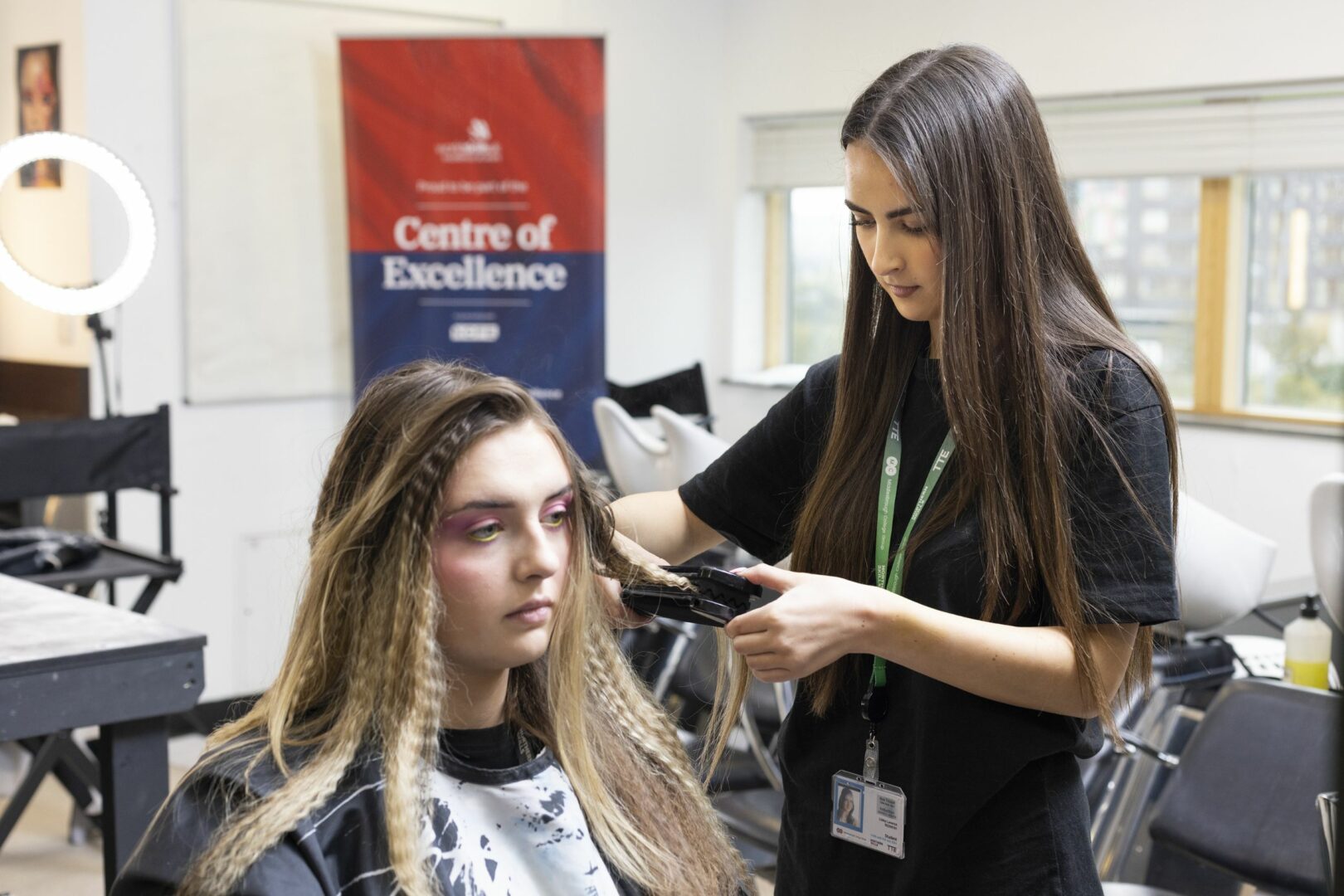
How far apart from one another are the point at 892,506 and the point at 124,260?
1.39 metres

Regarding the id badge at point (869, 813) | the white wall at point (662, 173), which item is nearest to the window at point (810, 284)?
the white wall at point (662, 173)

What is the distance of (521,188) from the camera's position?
4.27m

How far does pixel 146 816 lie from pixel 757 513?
3.64 ft

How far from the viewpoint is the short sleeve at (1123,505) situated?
3.98 ft

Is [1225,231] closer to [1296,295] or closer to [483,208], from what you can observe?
[1296,295]

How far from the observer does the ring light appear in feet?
6.58

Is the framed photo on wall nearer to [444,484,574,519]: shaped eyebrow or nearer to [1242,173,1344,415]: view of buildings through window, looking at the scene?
[444,484,574,519]: shaped eyebrow

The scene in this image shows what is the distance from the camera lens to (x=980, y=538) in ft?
4.16

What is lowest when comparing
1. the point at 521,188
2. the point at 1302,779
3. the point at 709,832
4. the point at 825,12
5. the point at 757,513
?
the point at 1302,779

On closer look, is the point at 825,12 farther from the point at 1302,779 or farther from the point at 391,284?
the point at 1302,779

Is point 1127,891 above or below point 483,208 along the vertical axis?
below

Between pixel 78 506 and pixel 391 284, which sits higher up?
pixel 391 284

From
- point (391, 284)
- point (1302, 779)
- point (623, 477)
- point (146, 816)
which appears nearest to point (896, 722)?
point (1302, 779)

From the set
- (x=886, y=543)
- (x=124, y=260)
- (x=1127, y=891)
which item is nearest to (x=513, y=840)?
(x=886, y=543)
